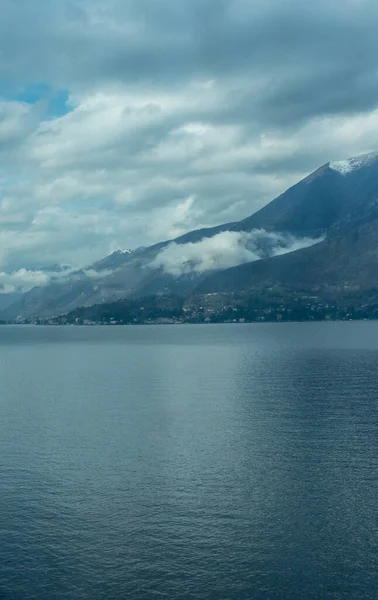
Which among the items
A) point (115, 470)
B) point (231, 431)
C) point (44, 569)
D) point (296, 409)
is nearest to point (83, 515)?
point (44, 569)

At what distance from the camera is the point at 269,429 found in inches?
3597

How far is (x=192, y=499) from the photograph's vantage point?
61094 millimetres

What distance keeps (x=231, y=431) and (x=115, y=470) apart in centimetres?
2438

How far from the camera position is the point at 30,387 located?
14975 cm

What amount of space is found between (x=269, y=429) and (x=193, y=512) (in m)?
35.7

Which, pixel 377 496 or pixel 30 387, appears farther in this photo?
pixel 30 387

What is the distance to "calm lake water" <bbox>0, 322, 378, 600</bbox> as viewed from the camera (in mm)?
46062

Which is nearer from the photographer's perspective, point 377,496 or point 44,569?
point 44,569

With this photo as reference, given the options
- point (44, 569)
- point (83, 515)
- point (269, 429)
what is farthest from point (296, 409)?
point (44, 569)

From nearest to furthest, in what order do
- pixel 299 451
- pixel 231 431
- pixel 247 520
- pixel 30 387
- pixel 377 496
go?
pixel 247 520
pixel 377 496
pixel 299 451
pixel 231 431
pixel 30 387

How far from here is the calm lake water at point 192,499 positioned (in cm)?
4606

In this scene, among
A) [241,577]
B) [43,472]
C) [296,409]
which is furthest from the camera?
[296,409]

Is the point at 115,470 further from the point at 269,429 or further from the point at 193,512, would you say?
the point at 269,429

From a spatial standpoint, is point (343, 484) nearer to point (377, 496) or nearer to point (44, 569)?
point (377, 496)
